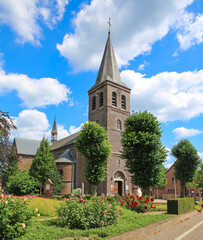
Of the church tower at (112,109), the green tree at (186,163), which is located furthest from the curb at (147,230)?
the green tree at (186,163)

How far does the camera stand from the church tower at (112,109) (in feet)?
97.8

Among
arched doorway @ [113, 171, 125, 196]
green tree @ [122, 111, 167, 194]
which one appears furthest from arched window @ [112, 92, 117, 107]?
green tree @ [122, 111, 167, 194]

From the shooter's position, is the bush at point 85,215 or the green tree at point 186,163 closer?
the bush at point 85,215

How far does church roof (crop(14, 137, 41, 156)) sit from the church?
11.7m

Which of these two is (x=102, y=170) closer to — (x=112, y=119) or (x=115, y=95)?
(x=112, y=119)

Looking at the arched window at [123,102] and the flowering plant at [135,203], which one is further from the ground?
the arched window at [123,102]

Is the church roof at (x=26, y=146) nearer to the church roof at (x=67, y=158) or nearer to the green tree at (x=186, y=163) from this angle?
the church roof at (x=67, y=158)

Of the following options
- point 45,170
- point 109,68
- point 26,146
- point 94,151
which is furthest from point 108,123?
point 26,146

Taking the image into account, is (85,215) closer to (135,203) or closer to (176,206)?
(135,203)

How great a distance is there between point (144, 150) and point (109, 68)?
20106mm

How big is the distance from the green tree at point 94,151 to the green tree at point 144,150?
12.7ft

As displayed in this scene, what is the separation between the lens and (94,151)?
81.4 ft

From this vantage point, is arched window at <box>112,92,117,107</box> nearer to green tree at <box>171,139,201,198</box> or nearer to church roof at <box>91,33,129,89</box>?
church roof at <box>91,33,129,89</box>

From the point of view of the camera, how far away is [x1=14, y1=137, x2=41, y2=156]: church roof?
45237 mm
